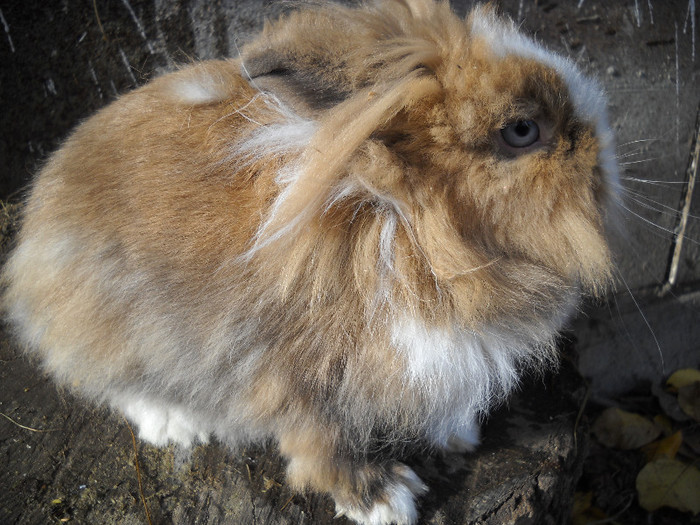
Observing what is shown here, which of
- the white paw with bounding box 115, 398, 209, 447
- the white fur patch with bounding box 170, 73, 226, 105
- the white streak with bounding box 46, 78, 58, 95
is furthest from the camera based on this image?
the white streak with bounding box 46, 78, 58, 95

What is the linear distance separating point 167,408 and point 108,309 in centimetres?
34

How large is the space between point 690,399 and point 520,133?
1996 millimetres

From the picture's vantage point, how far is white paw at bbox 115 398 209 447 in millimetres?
1501

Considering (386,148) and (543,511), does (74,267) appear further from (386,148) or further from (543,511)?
(543,511)

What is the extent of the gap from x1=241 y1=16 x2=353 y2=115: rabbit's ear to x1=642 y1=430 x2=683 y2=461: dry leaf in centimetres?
214

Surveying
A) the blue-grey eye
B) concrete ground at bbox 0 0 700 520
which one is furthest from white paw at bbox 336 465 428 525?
concrete ground at bbox 0 0 700 520

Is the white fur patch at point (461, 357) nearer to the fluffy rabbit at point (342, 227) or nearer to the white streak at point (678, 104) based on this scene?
the fluffy rabbit at point (342, 227)

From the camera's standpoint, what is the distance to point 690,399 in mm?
2576

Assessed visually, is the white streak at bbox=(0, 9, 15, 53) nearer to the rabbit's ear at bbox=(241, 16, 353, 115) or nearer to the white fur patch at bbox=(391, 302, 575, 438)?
the rabbit's ear at bbox=(241, 16, 353, 115)

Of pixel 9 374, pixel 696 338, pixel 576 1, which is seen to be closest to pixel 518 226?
pixel 576 1

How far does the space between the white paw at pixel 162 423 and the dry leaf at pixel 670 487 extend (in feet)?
5.76

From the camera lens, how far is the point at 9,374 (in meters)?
1.73

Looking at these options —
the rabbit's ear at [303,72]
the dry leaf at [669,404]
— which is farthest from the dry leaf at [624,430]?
the rabbit's ear at [303,72]

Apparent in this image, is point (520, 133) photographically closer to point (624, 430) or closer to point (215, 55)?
point (215, 55)
